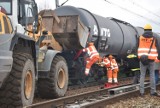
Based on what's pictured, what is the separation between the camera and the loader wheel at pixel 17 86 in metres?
7.45

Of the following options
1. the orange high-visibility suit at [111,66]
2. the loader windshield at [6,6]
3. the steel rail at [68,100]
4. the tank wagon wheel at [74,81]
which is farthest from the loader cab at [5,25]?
the orange high-visibility suit at [111,66]

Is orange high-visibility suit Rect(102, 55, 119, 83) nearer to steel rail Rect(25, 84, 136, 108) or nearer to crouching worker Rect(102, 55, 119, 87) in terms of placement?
crouching worker Rect(102, 55, 119, 87)

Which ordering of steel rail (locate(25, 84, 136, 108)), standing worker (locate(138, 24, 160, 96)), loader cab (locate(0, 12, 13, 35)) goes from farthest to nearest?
1. standing worker (locate(138, 24, 160, 96))
2. steel rail (locate(25, 84, 136, 108))
3. loader cab (locate(0, 12, 13, 35))

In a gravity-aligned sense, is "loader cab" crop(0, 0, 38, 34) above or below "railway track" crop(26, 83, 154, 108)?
above

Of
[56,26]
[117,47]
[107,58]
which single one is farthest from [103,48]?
[56,26]

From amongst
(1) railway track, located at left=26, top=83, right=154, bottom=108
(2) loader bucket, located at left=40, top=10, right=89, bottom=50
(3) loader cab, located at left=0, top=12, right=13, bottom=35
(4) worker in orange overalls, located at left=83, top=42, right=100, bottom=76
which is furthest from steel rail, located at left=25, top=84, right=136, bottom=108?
(4) worker in orange overalls, located at left=83, top=42, right=100, bottom=76

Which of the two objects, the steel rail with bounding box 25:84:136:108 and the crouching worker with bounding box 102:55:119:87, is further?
the crouching worker with bounding box 102:55:119:87

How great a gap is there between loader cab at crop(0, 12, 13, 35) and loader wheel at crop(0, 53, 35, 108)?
0.65 metres

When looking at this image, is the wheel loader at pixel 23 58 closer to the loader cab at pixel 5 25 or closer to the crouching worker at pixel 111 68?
the loader cab at pixel 5 25

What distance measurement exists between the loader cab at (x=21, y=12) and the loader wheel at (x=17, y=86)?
28.4 inches

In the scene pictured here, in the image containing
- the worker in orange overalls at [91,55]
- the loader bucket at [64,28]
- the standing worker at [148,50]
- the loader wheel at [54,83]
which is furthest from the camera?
the worker in orange overalls at [91,55]

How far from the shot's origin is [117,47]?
1820 centimetres

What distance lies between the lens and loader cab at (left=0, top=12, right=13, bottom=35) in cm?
714

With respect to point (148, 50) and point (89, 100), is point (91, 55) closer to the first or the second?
point (148, 50)
